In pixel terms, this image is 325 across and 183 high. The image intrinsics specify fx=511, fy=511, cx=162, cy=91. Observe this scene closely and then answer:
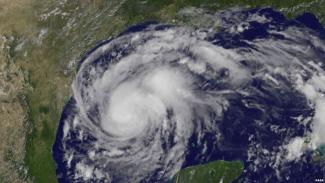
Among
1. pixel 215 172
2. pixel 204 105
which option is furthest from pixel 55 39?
pixel 215 172

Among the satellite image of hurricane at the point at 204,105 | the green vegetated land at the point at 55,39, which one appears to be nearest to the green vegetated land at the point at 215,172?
the satellite image of hurricane at the point at 204,105

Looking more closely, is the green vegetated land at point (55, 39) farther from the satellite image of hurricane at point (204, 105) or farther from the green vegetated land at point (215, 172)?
the green vegetated land at point (215, 172)

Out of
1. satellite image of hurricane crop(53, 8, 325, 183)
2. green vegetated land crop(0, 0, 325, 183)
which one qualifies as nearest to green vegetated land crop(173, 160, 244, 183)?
satellite image of hurricane crop(53, 8, 325, 183)

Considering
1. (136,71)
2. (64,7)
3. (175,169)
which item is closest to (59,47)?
(64,7)

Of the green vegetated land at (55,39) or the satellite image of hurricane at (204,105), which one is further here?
the green vegetated land at (55,39)

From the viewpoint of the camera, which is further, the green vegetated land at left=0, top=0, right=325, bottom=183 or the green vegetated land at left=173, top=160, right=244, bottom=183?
the green vegetated land at left=0, top=0, right=325, bottom=183

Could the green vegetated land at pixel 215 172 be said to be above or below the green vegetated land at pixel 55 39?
below

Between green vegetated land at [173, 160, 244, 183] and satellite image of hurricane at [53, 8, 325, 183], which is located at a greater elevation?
satellite image of hurricane at [53, 8, 325, 183]

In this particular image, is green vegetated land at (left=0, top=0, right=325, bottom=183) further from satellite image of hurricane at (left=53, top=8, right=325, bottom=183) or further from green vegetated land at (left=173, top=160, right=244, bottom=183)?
green vegetated land at (left=173, top=160, right=244, bottom=183)

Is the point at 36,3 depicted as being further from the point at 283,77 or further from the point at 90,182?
the point at 283,77
